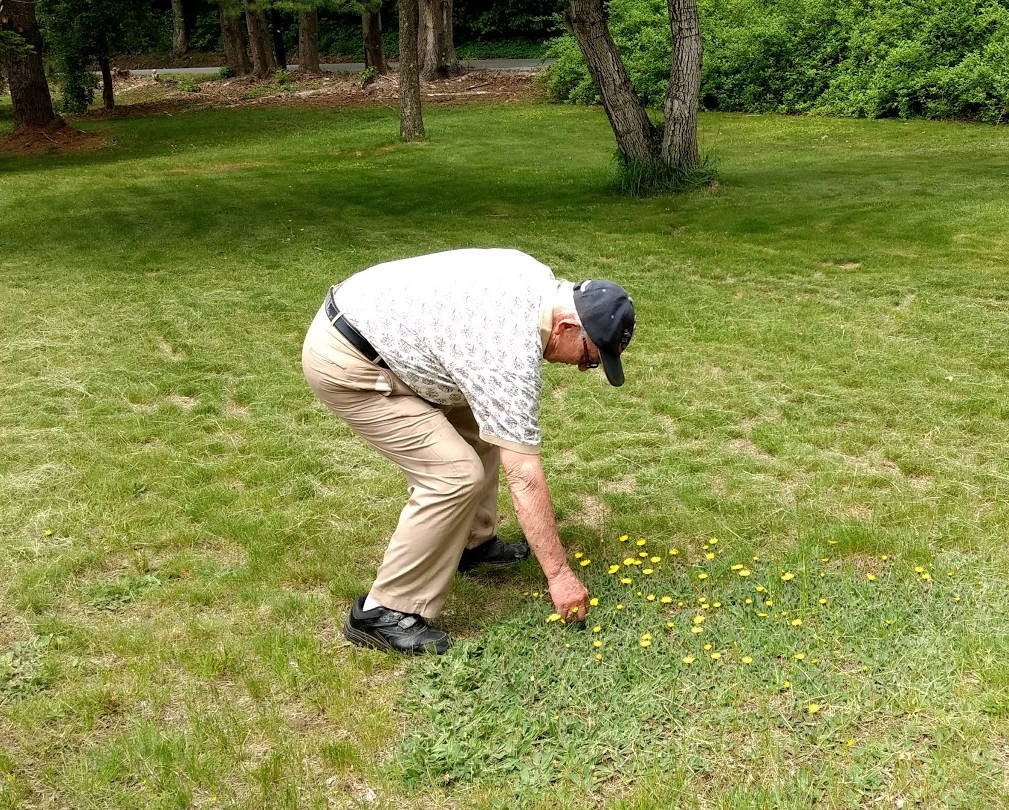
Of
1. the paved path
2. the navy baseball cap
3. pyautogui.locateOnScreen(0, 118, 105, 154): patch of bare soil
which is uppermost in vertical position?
the navy baseball cap

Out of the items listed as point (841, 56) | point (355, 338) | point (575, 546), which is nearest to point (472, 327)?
point (355, 338)

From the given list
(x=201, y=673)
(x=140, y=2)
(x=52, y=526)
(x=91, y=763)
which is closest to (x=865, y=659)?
(x=201, y=673)

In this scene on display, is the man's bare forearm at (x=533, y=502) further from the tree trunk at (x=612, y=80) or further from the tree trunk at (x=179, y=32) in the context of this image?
the tree trunk at (x=179, y=32)

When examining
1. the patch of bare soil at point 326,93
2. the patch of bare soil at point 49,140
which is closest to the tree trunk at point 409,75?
the patch of bare soil at point 49,140

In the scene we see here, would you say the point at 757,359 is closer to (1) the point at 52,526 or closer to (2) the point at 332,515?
(2) the point at 332,515

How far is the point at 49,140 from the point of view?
60.2ft

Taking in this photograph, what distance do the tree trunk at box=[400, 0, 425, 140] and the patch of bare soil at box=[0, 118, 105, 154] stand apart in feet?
19.1

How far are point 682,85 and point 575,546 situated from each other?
897 centimetres

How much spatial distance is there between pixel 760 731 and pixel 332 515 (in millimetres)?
2448

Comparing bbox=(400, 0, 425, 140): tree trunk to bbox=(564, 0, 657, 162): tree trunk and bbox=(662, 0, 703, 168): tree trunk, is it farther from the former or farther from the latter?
bbox=(662, 0, 703, 168): tree trunk

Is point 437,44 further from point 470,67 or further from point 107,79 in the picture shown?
point 107,79

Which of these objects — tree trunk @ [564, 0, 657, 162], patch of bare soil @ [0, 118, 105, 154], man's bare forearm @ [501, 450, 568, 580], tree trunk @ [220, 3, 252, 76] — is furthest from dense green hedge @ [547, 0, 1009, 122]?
man's bare forearm @ [501, 450, 568, 580]

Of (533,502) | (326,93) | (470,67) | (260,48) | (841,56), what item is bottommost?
(326,93)

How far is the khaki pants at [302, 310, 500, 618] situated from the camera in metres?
3.43
